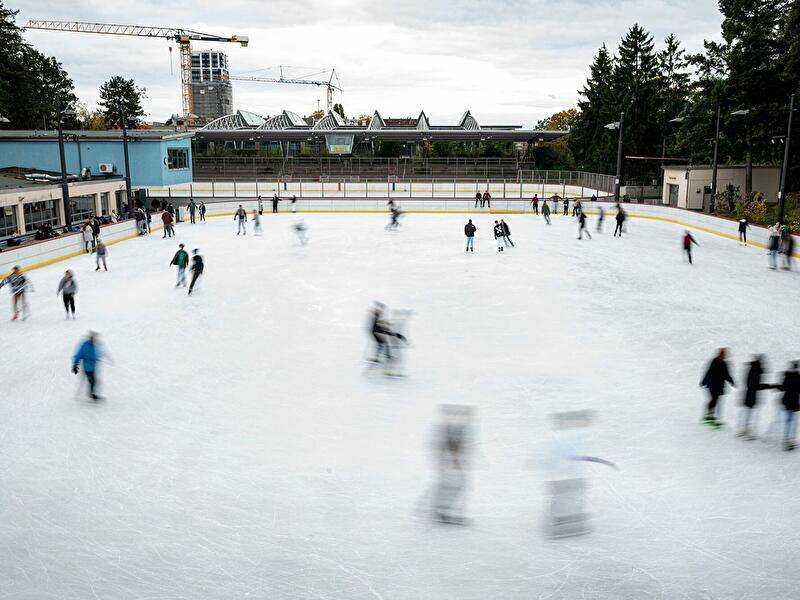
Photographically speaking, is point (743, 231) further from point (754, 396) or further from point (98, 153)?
point (98, 153)

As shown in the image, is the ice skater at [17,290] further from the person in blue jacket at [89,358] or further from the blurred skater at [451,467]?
the blurred skater at [451,467]

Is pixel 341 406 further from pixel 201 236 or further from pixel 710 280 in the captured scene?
pixel 201 236

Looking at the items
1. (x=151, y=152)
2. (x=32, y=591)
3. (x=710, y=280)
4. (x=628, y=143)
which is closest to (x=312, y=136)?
(x=151, y=152)

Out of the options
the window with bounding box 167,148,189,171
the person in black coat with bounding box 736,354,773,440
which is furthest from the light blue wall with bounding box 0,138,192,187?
the person in black coat with bounding box 736,354,773,440

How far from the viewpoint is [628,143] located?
2329 inches

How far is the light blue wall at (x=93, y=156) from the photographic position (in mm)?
46750

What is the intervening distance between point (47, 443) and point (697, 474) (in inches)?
314

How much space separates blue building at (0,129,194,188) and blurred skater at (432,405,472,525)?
45512 millimetres

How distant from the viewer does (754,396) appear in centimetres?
823

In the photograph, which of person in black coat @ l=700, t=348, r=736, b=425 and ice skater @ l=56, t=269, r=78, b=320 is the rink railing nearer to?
ice skater @ l=56, t=269, r=78, b=320

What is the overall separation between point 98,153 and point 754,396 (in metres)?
48.9

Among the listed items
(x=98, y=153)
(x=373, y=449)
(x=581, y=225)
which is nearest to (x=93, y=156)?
(x=98, y=153)

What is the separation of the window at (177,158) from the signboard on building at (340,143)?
743 inches

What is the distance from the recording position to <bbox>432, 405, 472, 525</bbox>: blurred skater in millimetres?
6484
